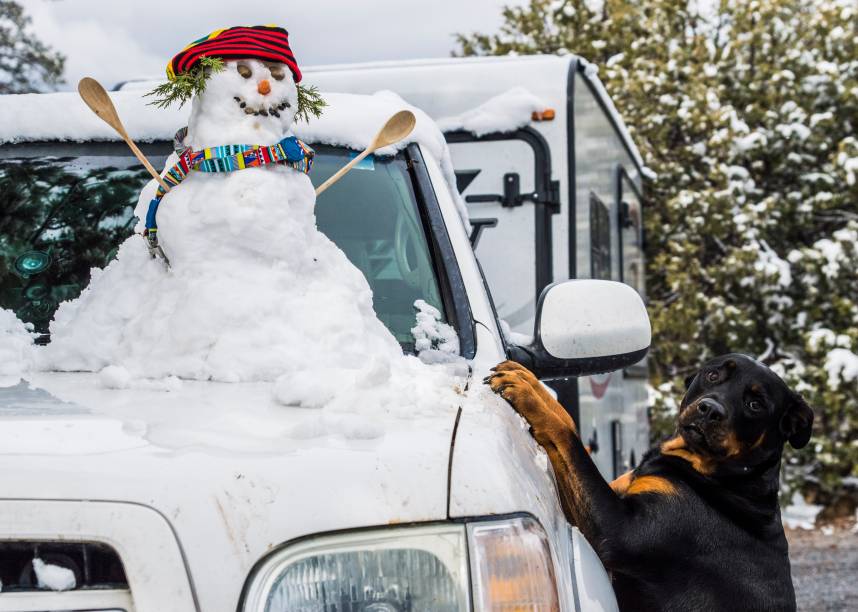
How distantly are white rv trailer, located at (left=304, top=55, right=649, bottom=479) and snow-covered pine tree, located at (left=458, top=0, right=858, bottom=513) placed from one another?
7306 mm

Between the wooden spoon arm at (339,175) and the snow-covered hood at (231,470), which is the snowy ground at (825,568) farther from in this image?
the snow-covered hood at (231,470)

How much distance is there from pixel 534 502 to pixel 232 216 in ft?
3.28

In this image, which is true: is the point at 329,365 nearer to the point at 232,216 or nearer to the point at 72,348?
the point at 232,216

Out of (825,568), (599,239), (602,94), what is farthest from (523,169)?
(825,568)

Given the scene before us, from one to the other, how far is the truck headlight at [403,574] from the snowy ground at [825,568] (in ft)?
20.3

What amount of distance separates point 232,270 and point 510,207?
116 inches

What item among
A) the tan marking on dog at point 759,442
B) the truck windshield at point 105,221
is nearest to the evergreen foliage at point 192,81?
the truck windshield at point 105,221

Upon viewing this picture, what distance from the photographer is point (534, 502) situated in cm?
183

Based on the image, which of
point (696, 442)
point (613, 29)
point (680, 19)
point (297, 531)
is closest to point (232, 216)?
point (297, 531)

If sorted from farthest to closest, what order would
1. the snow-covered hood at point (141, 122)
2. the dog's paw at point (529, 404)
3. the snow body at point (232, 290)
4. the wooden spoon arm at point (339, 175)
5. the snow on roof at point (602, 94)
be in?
1. the snow on roof at point (602, 94)
2. the snow-covered hood at point (141, 122)
3. the wooden spoon arm at point (339, 175)
4. the dog's paw at point (529, 404)
5. the snow body at point (232, 290)

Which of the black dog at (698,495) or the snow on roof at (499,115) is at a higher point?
the snow on roof at (499,115)

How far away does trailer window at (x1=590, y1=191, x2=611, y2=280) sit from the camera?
582cm

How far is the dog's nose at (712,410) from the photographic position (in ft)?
9.43

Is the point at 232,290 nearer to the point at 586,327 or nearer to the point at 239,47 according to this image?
the point at 239,47
